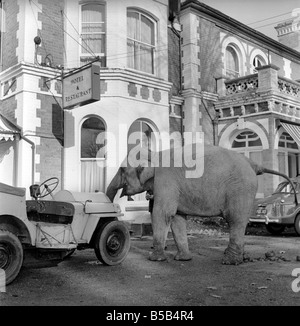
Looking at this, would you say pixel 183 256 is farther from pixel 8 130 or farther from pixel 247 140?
pixel 247 140

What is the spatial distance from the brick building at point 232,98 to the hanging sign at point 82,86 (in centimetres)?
505

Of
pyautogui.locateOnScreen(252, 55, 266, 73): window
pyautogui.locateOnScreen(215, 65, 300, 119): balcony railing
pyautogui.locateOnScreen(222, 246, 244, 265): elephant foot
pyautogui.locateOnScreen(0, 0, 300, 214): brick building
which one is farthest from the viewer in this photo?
pyautogui.locateOnScreen(252, 55, 266, 73): window

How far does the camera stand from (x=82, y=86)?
398 inches

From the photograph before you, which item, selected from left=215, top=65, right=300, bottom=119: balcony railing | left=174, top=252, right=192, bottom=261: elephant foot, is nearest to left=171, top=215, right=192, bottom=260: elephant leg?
left=174, top=252, right=192, bottom=261: elephant foot

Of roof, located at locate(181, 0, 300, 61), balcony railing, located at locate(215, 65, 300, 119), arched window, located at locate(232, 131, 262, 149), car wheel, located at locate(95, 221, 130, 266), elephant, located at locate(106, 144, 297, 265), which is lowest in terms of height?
car wheel, located at locate(95, 221, 130, 266)

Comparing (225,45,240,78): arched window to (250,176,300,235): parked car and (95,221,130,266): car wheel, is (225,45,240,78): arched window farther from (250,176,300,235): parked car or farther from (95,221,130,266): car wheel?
(95,221,130,266): car wheel

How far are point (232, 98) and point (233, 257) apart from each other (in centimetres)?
921

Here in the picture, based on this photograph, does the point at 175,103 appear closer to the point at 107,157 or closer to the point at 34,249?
the point at 107,157

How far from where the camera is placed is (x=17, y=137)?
1061cm

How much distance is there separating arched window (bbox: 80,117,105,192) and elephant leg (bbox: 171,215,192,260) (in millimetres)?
4662

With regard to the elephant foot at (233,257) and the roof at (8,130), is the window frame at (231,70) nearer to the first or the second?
the roof at (8,130)

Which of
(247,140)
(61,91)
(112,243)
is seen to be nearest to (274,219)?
(247,140)

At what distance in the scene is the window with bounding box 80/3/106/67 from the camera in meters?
11.8
